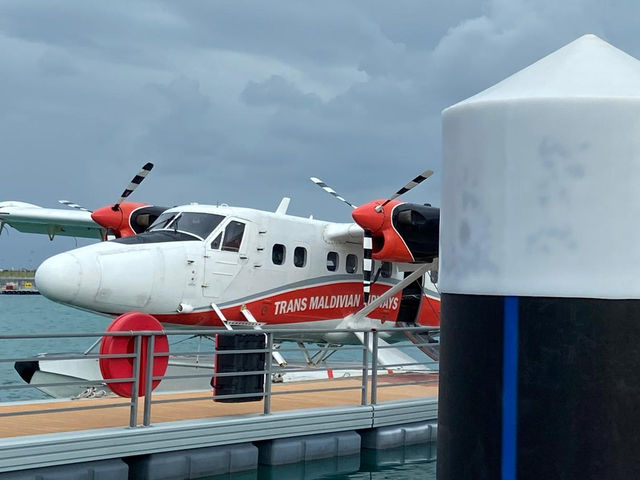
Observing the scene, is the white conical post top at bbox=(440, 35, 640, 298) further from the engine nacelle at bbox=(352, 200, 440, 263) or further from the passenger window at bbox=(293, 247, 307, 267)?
the passenger window at bbox=(293, 247, 307, 267)

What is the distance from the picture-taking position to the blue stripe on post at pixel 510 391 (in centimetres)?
200

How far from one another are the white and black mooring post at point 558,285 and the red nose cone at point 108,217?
1626cm

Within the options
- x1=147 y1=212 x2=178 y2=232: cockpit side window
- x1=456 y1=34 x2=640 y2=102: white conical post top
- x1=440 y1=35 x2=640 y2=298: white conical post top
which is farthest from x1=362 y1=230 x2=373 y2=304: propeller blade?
x1=440 y1=35 x2=640 y2=298: white conical post top

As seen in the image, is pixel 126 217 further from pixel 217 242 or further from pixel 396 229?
pixel 396 229

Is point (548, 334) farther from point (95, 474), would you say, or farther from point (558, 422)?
point (95, 474)

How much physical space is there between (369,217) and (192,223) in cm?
293

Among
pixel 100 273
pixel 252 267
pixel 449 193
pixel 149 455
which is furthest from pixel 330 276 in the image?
pixel 449 193

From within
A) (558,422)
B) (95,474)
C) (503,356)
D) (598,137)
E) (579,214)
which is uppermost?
(598,137)

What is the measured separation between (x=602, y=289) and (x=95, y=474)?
602 centimetres

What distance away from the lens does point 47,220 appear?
21406 millimetres

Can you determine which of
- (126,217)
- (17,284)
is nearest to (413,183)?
(126,217)

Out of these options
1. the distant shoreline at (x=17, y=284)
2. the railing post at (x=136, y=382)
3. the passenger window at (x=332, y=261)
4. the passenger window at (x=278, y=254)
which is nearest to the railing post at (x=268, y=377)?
the railing post at (x=136, y=382)

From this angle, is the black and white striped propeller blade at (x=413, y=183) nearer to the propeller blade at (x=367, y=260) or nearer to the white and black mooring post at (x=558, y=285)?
the propeller blade at (x=367, y=260)

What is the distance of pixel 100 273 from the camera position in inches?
504
